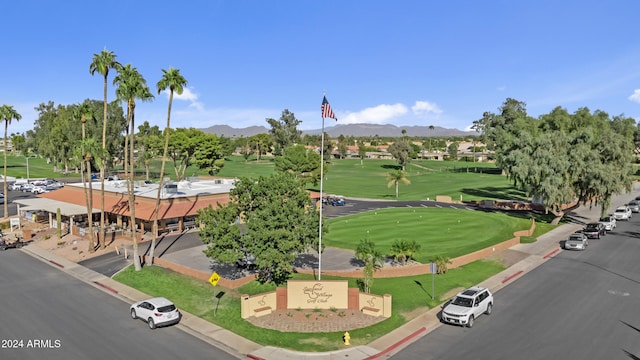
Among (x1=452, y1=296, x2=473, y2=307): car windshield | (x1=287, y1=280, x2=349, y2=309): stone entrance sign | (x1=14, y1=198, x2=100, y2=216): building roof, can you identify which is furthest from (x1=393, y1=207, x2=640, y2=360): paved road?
(x1=14, y1=198, x2=100, y2=216): building roof

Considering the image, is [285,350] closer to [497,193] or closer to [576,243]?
[576,243]

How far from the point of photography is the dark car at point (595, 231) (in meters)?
46.4

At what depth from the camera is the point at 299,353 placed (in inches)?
828

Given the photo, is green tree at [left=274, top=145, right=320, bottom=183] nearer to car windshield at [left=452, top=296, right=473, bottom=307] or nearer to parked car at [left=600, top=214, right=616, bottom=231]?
parked car at [left=600, top=214, right=616, bottom=231]

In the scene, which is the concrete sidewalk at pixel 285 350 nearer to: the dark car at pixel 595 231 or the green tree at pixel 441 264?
the green tree at pixel 441 264

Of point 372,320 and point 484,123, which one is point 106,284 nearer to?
point 372,320

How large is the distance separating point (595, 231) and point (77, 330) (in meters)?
48.4

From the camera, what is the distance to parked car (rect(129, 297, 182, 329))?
24.3m

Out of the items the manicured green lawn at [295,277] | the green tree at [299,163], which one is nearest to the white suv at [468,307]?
the manicured green lawn at [295,277]

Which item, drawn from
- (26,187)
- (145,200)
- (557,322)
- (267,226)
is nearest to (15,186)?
(26,187)

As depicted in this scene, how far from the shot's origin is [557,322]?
24219 millimetres

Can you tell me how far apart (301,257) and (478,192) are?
60.4m

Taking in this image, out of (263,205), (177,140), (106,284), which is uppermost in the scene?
(177,140)

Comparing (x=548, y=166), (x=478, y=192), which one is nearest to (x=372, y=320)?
(x=548, y=166)
